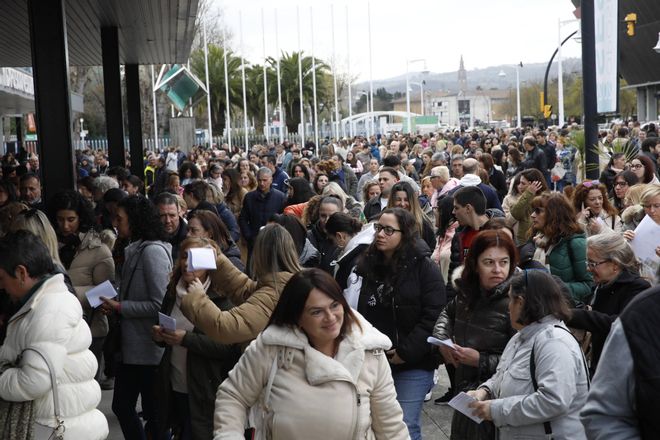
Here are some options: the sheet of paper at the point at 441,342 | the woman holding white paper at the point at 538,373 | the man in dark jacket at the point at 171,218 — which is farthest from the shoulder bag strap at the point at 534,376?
the man in dark jacket at the point at 171,218

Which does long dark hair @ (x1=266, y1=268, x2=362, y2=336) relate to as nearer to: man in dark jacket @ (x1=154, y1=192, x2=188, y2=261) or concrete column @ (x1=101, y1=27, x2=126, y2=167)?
man in dark jacket @ (x1=154, y1=192, x2=188, y2=261)

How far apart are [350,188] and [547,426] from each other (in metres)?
13.3

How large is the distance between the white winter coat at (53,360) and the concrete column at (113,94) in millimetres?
15376

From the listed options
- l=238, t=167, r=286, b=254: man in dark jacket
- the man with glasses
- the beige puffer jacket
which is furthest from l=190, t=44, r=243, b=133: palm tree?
the beige puffer jacket

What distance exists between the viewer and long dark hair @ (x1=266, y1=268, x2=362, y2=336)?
4094mm

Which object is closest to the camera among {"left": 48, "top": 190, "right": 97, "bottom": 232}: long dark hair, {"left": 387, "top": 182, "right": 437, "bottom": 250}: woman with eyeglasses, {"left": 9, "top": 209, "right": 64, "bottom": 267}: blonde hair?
{"left": 9, "top": 209, "right": 64, "bottom": 267}: blonde hair

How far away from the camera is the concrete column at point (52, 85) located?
10.9 metres

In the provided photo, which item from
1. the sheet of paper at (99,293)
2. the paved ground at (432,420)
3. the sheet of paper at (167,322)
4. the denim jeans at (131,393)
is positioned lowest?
→ the paved ground at (432,420)

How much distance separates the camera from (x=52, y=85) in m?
10.9

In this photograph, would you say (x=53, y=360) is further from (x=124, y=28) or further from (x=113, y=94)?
(x=113, y=94)

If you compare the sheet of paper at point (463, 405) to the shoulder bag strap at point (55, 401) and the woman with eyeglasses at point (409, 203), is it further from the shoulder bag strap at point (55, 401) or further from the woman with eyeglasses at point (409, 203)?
the woman with eyeglasses at point (409, 203)

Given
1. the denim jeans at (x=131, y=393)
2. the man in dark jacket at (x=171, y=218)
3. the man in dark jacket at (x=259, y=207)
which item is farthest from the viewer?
the man in dark jacket at (x=259, y=207)

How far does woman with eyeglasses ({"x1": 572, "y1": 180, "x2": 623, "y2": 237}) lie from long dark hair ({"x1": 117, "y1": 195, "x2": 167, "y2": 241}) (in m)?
4.32

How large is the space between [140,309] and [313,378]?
2806 millimetres
